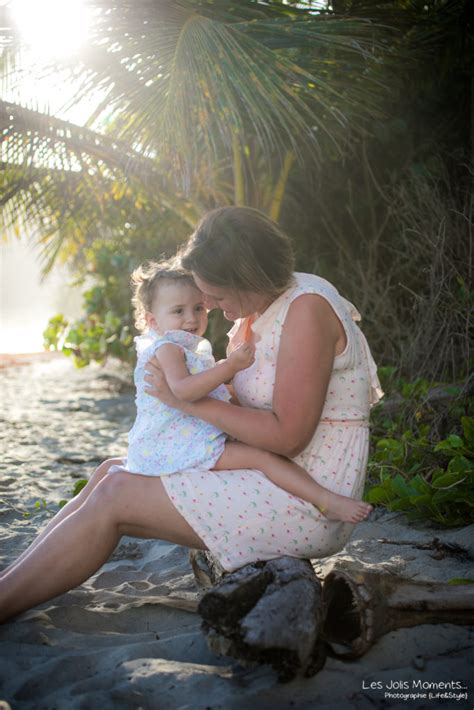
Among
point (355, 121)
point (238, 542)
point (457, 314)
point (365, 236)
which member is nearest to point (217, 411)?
point (238, 542)

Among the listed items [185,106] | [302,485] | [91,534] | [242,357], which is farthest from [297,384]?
[185,106]

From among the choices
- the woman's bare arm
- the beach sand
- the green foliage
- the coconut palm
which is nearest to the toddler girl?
the woman's bare arm

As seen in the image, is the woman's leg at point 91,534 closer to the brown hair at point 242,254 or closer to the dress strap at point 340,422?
the dress strap at point 340,422

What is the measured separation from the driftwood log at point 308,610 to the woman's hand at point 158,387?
2.06 ft

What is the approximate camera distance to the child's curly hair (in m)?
2.87

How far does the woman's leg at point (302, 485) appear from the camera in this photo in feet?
7.59

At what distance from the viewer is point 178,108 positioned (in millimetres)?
5012

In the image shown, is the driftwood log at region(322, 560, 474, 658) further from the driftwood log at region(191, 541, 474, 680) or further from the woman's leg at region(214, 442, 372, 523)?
the woman's leg at region(214, 442, 372, 523)

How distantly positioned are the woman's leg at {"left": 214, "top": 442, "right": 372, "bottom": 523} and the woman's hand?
303 mm

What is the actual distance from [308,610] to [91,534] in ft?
2.60

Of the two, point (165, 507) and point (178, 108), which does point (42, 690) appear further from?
point (178, 108)

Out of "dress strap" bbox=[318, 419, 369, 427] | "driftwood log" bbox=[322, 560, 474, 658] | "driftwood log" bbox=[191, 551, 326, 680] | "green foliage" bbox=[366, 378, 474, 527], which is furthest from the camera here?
"green foliage" bbox=[366, 378, 474, 527]

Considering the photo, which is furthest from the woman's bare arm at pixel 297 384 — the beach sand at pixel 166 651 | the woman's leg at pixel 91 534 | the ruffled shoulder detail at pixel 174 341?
the beach sand at pixel 166 651

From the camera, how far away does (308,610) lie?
2074 mm
